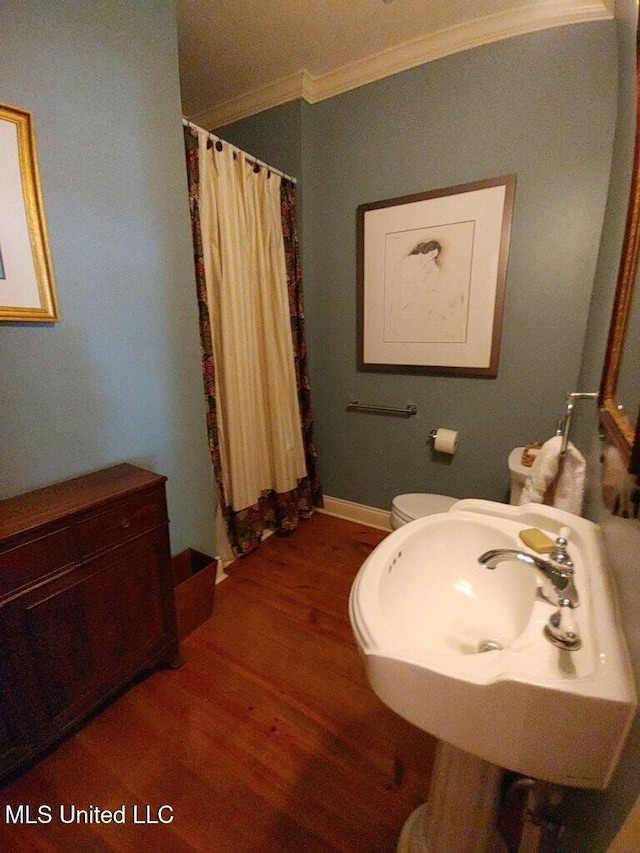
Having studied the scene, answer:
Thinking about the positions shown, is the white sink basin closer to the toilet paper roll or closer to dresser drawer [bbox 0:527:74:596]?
dresser drawer [bbox 0:527:74:596]

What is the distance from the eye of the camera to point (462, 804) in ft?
2.55

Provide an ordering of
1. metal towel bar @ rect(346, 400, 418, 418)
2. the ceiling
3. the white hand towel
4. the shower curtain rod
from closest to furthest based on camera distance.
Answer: the white hand towel → the ceiling → the shower curtain rod → metal towel bar @ rect(346, 400, 418, 418)

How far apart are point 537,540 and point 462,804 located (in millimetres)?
579

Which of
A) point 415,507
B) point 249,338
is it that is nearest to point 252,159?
point 249,338

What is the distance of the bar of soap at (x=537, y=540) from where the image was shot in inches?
31.8

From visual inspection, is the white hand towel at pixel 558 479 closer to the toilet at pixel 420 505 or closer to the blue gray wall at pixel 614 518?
the blue gray wall at pixel 614 518

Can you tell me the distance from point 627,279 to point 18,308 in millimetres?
1657

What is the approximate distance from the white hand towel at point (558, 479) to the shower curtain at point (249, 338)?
140cm

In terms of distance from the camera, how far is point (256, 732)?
124 centimetres

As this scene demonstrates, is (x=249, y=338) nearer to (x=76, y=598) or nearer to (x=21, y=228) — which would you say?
(x=21, y=228)

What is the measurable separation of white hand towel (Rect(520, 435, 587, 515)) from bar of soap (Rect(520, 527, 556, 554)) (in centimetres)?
33

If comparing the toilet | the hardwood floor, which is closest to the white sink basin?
the hardwood floor

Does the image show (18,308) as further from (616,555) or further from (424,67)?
(424,67)

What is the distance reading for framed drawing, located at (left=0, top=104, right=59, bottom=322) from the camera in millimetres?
1062
